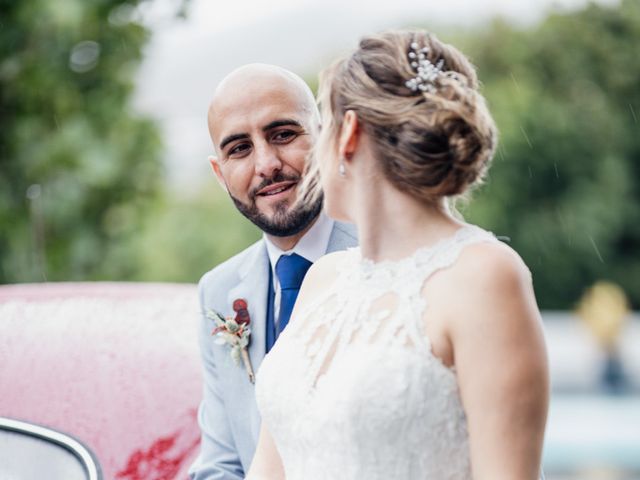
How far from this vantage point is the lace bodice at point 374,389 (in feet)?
6.55

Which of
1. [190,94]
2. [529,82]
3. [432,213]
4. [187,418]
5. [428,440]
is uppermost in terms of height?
[432,213]

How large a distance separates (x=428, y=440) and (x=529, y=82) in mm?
31021

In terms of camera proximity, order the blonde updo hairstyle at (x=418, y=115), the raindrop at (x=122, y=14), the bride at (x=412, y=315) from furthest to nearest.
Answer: the raindrop at (x=122, y=14) < the blonde updo hairstyle at (x=418, y=115) < the bride at (x=412, y=315)

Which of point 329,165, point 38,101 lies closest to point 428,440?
point 329,165

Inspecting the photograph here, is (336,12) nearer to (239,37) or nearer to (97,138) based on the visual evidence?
(239,37)

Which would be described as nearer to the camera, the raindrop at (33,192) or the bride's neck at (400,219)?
the bride's neck at (400,219)

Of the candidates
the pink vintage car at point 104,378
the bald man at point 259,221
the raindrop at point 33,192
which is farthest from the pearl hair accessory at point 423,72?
the raindrop at point 33,192

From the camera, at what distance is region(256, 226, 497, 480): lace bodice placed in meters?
2.00

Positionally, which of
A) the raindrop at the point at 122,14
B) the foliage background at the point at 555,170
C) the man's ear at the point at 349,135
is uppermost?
the raindrop at the point at 122,14

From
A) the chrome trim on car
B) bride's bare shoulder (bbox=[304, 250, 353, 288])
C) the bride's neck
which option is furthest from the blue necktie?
the bride's neck

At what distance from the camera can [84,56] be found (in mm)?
8328

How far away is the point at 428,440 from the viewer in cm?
201

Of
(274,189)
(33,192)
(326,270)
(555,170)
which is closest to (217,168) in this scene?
(274,189)

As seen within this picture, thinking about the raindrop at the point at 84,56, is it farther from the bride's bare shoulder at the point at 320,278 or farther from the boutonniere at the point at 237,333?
the bride's bare shoulder at the point at 320,278
